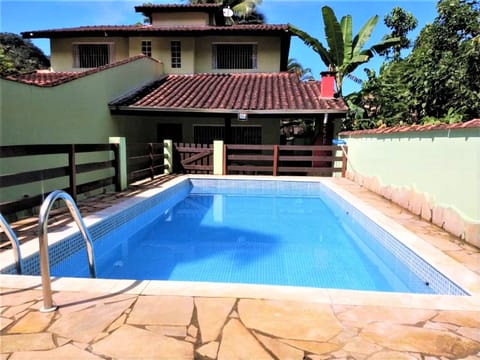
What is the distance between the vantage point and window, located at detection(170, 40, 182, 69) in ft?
55.6

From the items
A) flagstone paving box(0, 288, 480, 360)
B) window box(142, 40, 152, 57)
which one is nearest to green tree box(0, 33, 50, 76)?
window box(142, 40, 152, 57)

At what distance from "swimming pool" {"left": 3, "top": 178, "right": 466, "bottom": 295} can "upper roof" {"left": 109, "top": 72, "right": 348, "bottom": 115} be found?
14.2 feet

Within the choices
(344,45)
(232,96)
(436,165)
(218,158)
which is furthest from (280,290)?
(344,45)

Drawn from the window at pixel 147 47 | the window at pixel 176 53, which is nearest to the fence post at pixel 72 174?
the window at pixel 176 53

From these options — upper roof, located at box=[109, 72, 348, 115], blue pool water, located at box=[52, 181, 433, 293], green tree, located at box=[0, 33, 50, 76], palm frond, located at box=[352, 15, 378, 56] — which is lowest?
blue pool water, located at box=[52, 181, 433, 293]

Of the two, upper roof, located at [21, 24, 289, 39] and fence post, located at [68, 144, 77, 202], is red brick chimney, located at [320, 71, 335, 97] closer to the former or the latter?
upper roof, located at [21, 24, 289, 39]

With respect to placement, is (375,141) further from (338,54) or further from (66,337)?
(66,337)

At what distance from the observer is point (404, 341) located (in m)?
2.61

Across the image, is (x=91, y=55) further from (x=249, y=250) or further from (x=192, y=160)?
(x=249, y=250)

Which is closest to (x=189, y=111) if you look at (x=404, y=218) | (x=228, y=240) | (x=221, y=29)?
(x=221, y=29)

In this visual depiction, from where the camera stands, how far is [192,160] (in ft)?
44.4

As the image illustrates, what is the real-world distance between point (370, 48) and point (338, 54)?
148cm

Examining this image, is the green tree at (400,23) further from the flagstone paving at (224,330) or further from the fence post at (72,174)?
the flagstone paving at (224,330)

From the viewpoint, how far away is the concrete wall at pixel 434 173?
529cm
